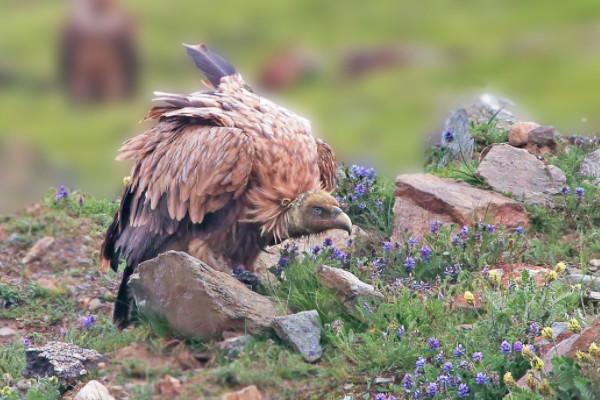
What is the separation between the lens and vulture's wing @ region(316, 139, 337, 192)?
705cm

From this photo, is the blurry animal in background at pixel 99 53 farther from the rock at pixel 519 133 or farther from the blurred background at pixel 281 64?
the rock at pixel 519 133

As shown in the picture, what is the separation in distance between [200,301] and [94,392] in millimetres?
668

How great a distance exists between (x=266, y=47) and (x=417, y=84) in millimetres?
3943

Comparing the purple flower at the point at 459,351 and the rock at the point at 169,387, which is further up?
the purple flower at the point at 459,351

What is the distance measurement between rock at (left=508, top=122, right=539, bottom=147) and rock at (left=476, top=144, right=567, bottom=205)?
14.1 inches

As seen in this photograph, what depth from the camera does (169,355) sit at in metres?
5.73

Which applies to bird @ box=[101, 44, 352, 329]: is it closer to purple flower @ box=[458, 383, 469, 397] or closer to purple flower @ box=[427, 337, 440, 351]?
purple flower @ box=[427, 337, 440, 351]

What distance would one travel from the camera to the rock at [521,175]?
718 centimetres

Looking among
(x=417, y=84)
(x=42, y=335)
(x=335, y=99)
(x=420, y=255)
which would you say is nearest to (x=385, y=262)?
(x=420, y=255)

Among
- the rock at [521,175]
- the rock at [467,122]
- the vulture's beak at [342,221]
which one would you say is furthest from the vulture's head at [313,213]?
the rock at [467,122]

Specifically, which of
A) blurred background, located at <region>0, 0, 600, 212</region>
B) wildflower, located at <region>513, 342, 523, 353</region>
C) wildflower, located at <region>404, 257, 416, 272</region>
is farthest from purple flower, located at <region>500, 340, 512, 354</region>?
blurred background, located at <region>0, 0, 600, 212</region>

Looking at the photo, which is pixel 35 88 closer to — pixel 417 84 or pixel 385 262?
pixel 417 84

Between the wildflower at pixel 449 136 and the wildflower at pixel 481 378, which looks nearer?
the wildflower at pixel 481 378

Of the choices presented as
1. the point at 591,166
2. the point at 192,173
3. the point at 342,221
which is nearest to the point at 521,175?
the point at 591,166
